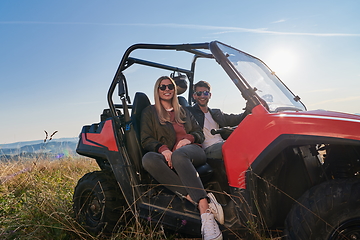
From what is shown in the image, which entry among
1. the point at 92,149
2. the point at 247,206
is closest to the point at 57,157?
the point at 92,149

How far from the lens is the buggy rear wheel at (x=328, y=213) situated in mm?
1741

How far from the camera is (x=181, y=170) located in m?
2.54

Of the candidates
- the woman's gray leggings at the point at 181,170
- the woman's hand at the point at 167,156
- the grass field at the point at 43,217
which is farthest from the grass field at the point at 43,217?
the woman's hand at the point at 167,156

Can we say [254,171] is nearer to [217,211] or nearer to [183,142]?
[217,211]

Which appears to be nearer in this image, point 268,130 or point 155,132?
point 268,130

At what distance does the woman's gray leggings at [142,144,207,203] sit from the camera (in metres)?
2.46

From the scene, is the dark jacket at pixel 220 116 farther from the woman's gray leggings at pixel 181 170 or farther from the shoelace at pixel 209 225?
the shoelace at pixel 209 225

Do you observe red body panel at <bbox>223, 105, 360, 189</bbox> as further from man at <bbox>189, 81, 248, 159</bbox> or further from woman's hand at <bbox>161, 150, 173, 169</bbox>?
man at <bbox>189, 81, 248, 159</bbox>

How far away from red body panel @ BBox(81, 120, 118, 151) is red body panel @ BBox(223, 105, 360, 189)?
1341mm

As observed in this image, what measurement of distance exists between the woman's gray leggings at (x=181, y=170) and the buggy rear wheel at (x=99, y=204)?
2.05 feet

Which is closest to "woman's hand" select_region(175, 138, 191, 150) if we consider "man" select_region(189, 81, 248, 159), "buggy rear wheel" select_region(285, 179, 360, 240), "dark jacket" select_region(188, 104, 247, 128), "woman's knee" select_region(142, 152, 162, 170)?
"woman's knee" select_region(142, 152, 162, 170)

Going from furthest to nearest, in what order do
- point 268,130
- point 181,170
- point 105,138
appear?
point 105,138
point 181,170
point 268,130

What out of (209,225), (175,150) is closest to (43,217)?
(175,150)

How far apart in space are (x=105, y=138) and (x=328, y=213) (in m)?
2.23
